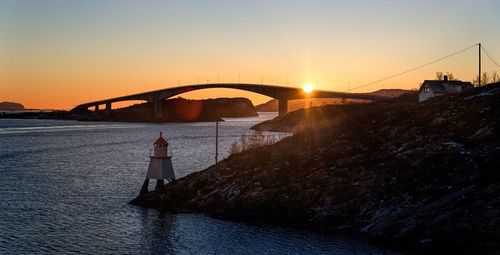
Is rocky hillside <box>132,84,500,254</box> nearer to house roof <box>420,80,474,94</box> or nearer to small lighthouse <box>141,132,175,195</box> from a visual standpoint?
small lighthouse <box>141,132,175,195</box>

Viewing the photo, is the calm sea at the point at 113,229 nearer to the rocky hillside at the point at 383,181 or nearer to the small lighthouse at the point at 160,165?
the rocky hillside at the point at 383,181

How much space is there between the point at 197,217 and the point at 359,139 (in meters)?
→ 12.3

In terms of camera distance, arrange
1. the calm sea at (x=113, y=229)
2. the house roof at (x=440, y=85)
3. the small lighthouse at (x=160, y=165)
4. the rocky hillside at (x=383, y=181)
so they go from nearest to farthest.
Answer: the rocky hillside at (x=383, y=181) → the calm sea at (x=113, y=229) → the small lighthouse at (x=160, y=165) → the house roof at (x=440, y=85)

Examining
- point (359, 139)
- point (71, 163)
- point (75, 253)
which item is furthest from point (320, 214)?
point (71, 163)

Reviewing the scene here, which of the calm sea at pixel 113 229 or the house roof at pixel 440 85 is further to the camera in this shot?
the house roof at pixel 440 85

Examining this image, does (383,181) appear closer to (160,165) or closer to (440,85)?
(160,165)

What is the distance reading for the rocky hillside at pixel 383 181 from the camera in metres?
23.9

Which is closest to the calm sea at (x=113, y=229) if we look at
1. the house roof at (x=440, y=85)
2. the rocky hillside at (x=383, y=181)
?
the rocky hillside at (x=383, y=181)

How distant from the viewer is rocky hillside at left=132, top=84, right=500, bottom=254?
23906mm

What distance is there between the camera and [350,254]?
917 inches

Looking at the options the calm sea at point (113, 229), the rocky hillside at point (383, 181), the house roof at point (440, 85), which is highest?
the house roof at point (440, 85)

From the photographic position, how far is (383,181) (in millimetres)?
28656

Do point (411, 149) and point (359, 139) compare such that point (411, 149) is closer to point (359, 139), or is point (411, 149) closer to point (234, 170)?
point (359, 139)

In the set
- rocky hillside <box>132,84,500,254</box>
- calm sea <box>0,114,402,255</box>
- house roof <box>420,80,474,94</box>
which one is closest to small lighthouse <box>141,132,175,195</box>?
rocky hillside <box>132,84,500,254</box>
